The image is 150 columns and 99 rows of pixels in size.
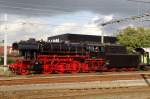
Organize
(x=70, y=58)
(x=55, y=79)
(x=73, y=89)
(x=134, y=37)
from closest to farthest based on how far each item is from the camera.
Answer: (x=73, y=89)
(x=55, y=79)
(x=70, y=58)
(x=134, y=37)

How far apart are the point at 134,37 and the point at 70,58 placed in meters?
35.0

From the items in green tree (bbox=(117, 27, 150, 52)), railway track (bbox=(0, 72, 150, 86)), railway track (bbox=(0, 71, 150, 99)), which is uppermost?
green tree (bbox=(117, 27, 150, 52))

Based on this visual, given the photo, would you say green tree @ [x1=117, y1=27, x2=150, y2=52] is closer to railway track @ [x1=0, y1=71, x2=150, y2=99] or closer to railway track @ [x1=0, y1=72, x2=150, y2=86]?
railway track @ [x1=0, y1=72, x2=150, y2=86]

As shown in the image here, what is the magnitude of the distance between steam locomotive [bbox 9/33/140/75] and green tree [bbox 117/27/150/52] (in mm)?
26442

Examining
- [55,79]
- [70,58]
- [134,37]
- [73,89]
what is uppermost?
[134,37]

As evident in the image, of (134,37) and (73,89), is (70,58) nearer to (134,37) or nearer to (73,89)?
(73,89)

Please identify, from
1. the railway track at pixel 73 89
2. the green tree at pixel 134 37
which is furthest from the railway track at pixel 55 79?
the green tree at pixel 134 37

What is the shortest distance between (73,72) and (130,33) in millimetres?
38101

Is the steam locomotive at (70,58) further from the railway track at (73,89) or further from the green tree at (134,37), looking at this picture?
the green tree at (134,37)

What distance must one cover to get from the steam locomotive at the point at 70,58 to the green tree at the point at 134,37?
26.4 metres

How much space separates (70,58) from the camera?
31250mm

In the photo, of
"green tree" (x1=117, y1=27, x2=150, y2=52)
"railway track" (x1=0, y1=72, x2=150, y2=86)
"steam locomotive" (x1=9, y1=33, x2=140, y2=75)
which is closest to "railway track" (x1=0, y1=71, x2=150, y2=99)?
"railway track" (x1=0, y1=72, x2=150, y2=86)

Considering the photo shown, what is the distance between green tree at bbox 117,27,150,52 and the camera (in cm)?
6247

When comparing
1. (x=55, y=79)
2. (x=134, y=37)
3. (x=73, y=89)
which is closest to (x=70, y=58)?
(x=55, y=79)
